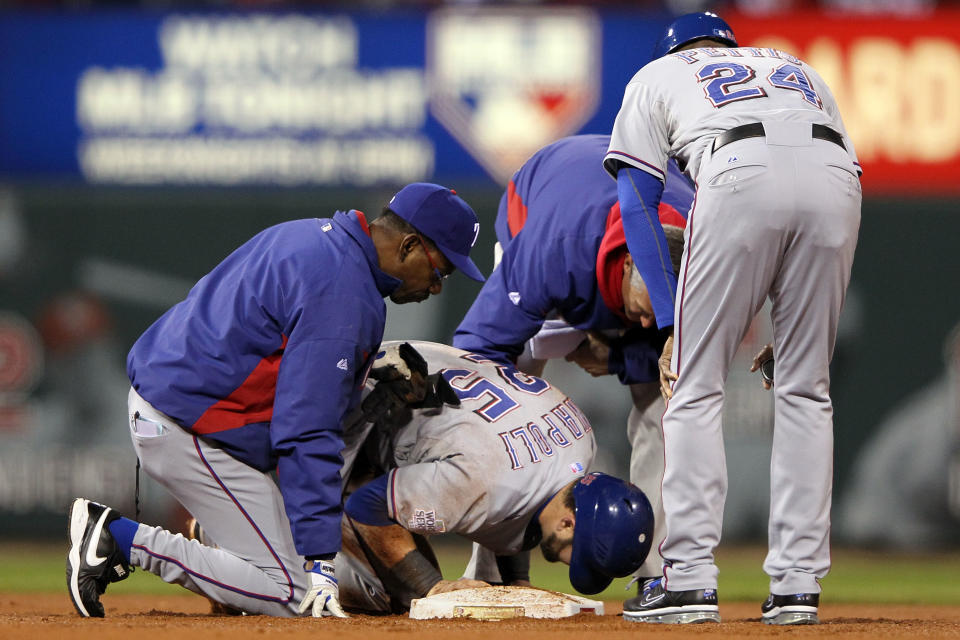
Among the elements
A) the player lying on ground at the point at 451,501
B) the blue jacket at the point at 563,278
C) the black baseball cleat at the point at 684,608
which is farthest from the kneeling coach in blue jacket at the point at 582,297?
the black baseball cleat at the point at 684,608

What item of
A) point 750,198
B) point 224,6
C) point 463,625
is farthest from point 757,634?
point 224,6

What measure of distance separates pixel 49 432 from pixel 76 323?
75cm

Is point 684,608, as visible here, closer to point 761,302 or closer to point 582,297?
point 761,302

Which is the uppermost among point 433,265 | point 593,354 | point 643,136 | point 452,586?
point 643,136

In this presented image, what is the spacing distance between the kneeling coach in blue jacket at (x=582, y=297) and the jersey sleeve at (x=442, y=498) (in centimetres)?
68

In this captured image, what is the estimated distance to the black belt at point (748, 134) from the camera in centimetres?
371

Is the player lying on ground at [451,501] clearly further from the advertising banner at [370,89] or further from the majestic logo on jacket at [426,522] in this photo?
the advertising banner at [370,89]

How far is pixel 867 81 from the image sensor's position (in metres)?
9.87

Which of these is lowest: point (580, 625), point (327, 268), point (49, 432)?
point (49, 432)

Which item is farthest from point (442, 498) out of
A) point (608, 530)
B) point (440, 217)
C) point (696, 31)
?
point (696, 31)

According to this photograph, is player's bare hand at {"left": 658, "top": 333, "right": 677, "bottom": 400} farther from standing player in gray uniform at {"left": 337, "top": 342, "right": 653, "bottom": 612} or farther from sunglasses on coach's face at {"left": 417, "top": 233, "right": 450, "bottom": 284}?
sunglasses on coach's face at {"left": 417, "top": 233, "right": 450, "bottom": 284}

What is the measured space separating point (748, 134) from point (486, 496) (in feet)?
4.65

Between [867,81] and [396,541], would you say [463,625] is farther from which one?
[867,81]

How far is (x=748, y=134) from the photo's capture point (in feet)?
12.2
